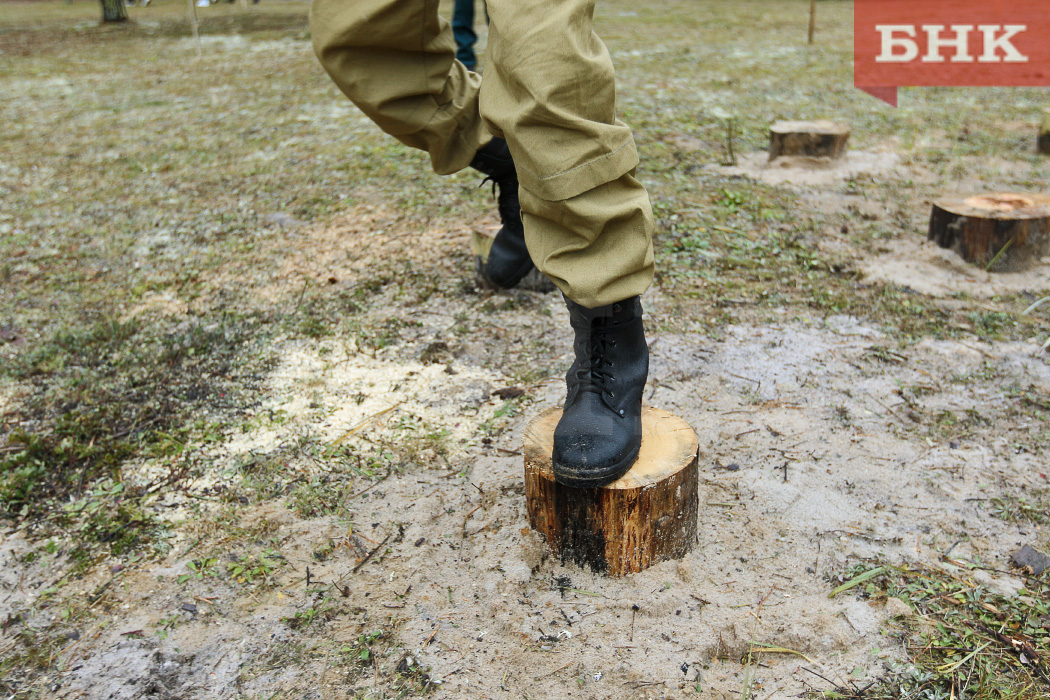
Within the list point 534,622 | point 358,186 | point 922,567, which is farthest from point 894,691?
point 358,186

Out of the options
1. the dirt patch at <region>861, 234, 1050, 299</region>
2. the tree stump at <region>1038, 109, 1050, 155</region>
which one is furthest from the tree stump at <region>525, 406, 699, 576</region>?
the tree stump at <region>1038, 109, 1050, 155</region>

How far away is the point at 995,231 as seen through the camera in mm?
3057

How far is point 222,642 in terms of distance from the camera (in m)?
1.59

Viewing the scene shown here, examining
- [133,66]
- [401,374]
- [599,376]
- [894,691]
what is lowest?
[894,691]

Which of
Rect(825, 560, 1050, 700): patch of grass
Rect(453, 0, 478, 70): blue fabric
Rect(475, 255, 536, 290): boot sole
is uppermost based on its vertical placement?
Rect(453, 0, 478, 70): blue fabric

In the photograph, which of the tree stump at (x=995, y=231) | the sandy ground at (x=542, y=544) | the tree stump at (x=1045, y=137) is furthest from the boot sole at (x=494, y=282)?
the tree stump at (x=1045, y=137)

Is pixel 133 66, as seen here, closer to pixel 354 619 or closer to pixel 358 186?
pixel 358 186

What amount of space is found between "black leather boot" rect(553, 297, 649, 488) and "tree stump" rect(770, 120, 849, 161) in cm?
272

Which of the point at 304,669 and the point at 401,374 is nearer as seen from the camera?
the point at 304,669

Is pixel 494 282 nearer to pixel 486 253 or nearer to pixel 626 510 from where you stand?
pixel 486 253

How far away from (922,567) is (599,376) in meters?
0.80

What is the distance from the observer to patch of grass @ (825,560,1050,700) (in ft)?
4.74

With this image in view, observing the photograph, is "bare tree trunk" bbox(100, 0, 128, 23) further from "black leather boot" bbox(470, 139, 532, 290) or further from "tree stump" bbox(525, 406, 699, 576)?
"tree stump" bbox(525, 406, 699, 576)

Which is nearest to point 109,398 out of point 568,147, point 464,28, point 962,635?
point 568,147
